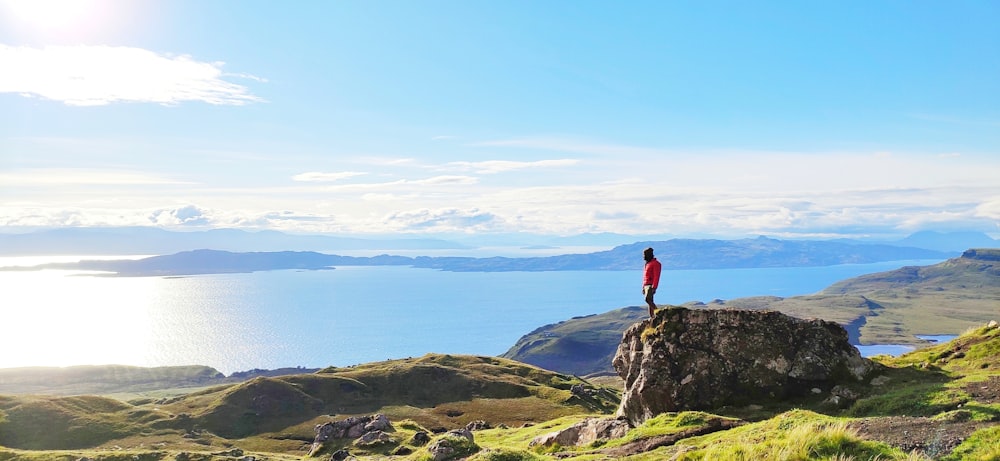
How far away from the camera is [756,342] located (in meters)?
29.8

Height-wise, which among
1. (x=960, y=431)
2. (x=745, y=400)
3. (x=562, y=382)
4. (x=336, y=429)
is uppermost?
(x=960, y=431)

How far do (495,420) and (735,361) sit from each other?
99.4 meters

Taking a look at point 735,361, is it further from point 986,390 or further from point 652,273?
point 986,390

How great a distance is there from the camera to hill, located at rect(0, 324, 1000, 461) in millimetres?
17062

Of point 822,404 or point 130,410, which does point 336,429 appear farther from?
point 130,410

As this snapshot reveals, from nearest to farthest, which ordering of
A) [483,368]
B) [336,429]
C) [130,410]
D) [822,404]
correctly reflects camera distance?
[822,404] < [336,429] < [130,410] < [483,368]

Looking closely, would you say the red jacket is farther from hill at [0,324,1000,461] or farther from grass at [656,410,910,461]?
grass at [656,410,910,461]

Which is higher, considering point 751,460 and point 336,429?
point 751,460

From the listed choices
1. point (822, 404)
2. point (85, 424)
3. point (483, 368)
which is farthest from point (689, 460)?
point (483, 368)

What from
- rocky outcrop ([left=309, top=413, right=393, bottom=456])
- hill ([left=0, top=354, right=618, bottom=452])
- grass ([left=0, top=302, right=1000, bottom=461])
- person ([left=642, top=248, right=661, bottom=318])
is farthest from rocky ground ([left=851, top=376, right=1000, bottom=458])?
hill ([left=0, top=354, right=618, bottom=452])

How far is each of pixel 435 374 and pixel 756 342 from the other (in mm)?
137123

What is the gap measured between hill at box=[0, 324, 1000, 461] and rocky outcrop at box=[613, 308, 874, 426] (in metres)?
1.00

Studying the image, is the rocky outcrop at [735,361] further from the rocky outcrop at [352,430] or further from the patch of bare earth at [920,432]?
the rocky outcrop at [352,430]

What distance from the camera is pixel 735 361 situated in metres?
29.4
